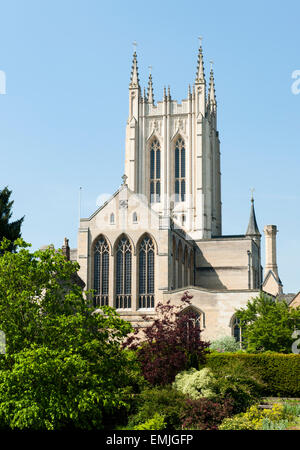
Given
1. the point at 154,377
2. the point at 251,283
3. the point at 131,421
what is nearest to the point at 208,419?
the point at 131,421

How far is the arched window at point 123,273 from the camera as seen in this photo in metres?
56.4

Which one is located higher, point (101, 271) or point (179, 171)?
point (179, 171)

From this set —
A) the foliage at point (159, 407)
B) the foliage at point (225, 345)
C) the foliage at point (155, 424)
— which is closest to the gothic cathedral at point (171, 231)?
the foliage at point (225, 345)

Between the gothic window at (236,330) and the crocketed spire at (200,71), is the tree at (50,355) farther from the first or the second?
the crocketed spire at (200,71)

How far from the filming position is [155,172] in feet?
257

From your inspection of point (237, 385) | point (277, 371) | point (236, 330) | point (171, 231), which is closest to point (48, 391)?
point (237, 385)

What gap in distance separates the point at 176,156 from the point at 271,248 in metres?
31.2

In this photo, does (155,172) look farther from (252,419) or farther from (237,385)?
(252,419)

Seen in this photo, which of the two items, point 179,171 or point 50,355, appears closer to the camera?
point 50,355

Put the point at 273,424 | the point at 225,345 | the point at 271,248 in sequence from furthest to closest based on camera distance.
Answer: the point at 271,248
the point at 225,345
the point at 273,424

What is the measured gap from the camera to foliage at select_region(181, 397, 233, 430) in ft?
67.4

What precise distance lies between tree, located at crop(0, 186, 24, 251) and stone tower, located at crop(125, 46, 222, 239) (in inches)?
1445
